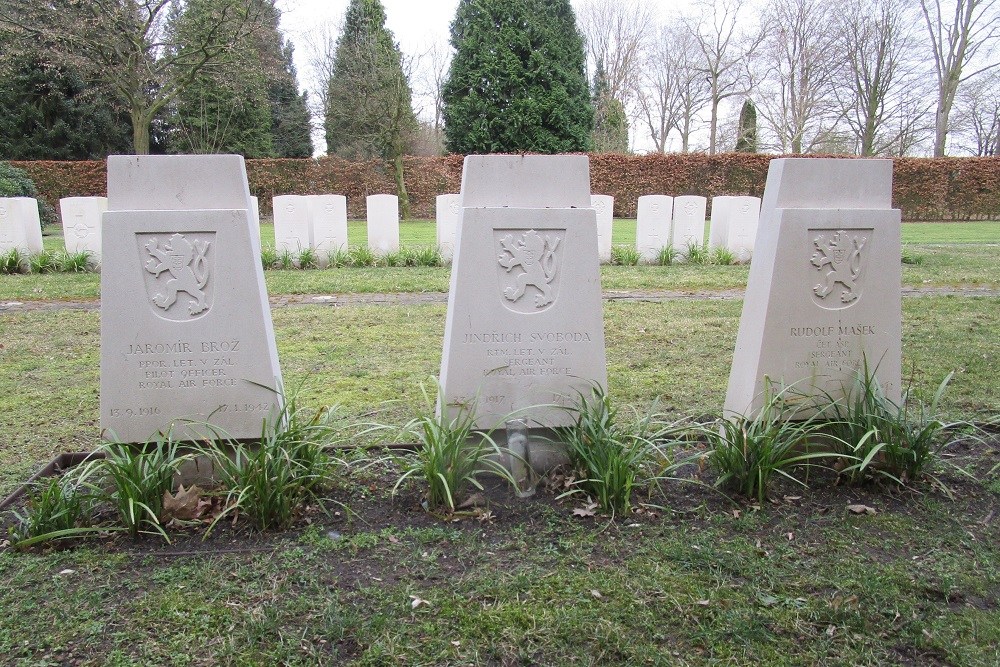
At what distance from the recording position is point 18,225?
431 inches

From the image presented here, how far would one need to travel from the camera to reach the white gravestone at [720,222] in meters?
12.6

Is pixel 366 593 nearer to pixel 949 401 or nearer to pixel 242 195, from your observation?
pixel 242 195

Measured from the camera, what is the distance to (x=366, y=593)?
2.53 m

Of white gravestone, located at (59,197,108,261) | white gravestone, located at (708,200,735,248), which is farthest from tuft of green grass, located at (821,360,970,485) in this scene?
white gravestone, located at (59,197,108,261)

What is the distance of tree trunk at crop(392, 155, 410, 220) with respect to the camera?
24.7 m

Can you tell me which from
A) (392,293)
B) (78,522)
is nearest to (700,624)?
(78,522)

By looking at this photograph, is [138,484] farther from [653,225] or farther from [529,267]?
[653,225]

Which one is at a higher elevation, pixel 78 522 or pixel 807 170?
pixel 807 170

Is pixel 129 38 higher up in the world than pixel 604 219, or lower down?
higher up

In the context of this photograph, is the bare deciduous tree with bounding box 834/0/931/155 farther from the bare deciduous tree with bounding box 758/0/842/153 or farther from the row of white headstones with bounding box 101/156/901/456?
the row of white headstones with bounding box 101/156/901/456

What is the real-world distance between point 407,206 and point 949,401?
72.8ft

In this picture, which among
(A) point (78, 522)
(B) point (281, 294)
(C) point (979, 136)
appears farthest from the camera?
(C) point (979, 136)

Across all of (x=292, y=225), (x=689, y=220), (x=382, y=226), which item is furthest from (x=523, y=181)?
(x=689, y=220)

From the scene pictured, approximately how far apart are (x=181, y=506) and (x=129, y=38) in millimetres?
21183
